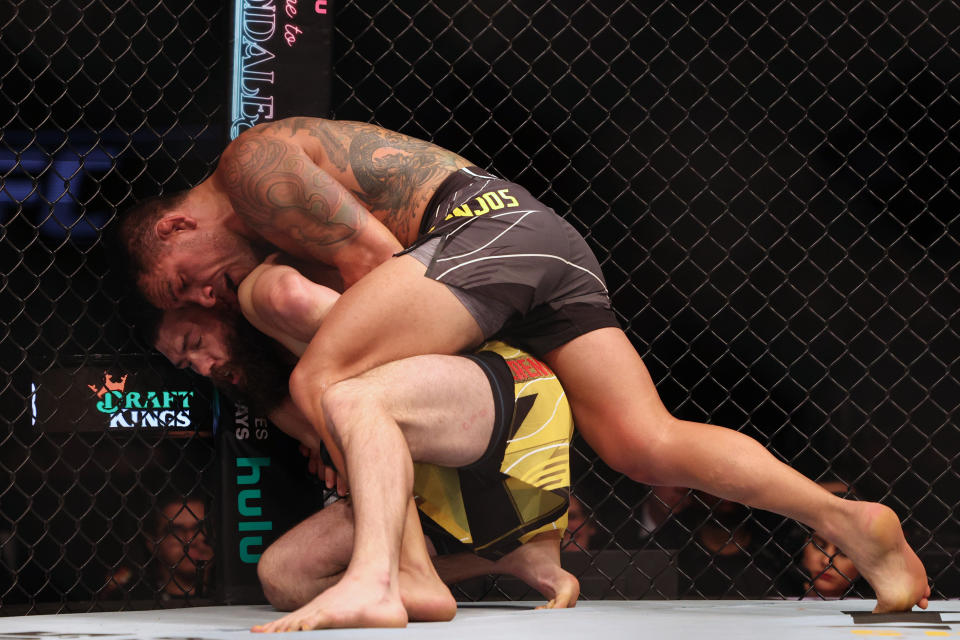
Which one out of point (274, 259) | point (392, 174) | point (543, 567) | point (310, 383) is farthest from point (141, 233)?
point (543, 567)

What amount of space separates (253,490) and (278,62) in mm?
906

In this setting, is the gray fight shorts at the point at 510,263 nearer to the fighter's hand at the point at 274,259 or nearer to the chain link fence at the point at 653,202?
the fighter's hand at the point at 274,259

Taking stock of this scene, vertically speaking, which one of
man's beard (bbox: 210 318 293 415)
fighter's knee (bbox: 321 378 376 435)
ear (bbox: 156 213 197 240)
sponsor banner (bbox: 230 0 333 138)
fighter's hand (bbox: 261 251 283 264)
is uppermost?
sponsor banner (bbox: 230 0 333 138)

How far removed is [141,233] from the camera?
1.97 m

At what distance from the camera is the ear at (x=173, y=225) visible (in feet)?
6.42

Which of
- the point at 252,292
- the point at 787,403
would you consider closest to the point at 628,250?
the point at 787,403

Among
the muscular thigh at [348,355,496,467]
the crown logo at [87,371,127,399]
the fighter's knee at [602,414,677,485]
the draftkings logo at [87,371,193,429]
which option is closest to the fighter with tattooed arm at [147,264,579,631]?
the muscular thigh at [348,355,496,467]

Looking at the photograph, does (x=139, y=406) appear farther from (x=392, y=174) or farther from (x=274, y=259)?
(x=392, y=174)

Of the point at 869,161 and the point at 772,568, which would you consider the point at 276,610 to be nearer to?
the point at 772,568

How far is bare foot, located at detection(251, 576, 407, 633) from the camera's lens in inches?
46.0

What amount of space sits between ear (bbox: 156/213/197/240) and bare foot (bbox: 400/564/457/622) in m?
0.91

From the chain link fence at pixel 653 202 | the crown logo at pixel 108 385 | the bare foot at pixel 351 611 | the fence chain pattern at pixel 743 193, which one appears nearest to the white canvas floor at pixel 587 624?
the bare foot at pixel 351 611

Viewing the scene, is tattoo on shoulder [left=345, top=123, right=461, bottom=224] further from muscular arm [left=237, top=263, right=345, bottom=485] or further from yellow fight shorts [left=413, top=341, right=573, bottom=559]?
yellow fight shorts [left=413, top=341, right=573, bottom=559]

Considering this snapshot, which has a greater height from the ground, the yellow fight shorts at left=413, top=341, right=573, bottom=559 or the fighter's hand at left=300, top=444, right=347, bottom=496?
the yellow fight shorts at left=413, top=341, right=573, bottom=559
